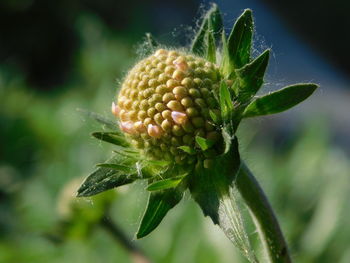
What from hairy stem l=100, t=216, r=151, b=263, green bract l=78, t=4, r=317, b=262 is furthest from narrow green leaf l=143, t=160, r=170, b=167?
hairy stem l=100, t=216, r=151, b=263

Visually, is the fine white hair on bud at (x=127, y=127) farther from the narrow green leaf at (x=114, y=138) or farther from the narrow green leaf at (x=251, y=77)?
the narrow green leaf at (x=251, y=77)

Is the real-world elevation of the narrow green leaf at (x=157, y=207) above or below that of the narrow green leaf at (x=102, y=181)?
below

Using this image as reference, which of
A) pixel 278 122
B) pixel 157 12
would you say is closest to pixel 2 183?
pixel 278 122

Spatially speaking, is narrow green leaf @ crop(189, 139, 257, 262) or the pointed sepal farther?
the pointed sepal

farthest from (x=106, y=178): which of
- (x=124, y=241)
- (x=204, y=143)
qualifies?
(x=124, y=241)

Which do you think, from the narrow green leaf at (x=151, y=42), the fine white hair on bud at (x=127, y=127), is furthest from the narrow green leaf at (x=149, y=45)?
the fine white hair on bud at (x=127, y=127)

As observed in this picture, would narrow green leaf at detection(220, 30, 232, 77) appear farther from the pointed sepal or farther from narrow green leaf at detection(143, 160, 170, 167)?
narrow green leaf at detection(143, 160, 170, 167)

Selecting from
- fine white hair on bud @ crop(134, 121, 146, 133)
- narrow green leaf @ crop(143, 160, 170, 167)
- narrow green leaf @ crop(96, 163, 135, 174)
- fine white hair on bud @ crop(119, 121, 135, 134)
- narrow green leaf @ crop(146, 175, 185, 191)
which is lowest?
narrow green leaf @ crop(146, 175, 185, 191)
